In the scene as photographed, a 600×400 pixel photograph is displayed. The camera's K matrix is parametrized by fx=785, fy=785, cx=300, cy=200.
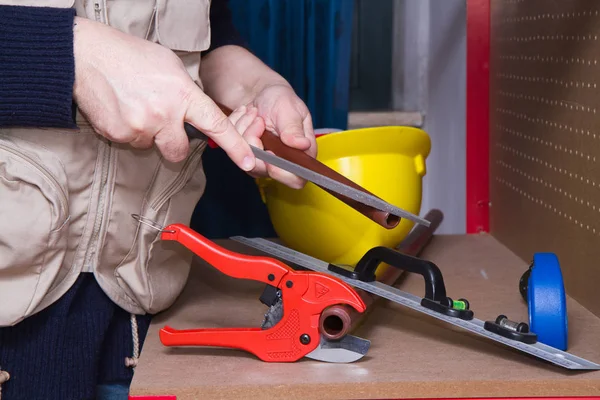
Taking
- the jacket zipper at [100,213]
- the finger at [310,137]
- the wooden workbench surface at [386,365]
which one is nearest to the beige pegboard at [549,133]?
the wooden workbench surface at [386,365]

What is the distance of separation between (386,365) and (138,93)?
13.5 inches

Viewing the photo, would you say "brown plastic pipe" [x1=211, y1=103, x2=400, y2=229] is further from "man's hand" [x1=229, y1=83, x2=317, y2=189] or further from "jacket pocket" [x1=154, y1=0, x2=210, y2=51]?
"jacket pocket" [x1=154, y1=0, x2=210, y2=51]

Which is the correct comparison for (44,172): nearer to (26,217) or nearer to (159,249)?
(26,217)

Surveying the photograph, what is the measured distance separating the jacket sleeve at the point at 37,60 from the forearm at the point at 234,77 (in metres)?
0.31

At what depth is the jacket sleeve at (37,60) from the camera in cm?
71

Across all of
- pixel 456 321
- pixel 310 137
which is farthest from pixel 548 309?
pixel 310 137

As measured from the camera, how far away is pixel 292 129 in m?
Result: 0.87

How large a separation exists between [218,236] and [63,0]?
827 millimetres

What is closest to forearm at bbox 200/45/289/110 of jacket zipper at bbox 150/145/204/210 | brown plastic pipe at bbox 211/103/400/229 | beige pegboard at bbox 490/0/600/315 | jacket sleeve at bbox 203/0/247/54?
jacket sleeve at bbox 203/0/247/54

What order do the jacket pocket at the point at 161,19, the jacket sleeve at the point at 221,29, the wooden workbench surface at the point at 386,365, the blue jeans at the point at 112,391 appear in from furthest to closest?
the jacket sleeve at the point at 221,29, the blue jeans at the point at 112,391, the jacket pocket at the point at 161,19, the wooden workbench surface at the point at 386,365

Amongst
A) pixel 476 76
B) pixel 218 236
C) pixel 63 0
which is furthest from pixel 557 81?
pixel 218 236

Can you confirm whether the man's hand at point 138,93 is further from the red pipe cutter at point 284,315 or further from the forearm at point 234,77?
the forearm at point 234,77

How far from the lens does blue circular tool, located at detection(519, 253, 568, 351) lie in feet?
2.52

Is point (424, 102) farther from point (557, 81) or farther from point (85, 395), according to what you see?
point (85, 395)
